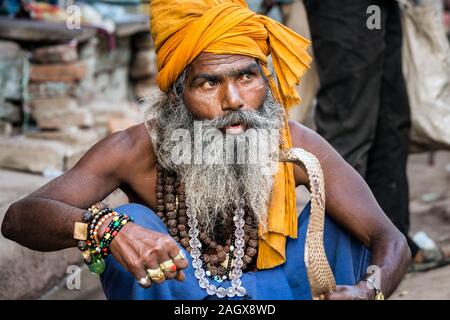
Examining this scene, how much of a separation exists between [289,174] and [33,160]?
2.79m

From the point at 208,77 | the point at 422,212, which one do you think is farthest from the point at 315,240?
the point at 422,212

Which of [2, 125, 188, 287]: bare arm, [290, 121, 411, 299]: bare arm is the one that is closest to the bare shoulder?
[290, 121, 411, 299]: bare arm

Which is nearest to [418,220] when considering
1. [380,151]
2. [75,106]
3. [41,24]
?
[380,151]

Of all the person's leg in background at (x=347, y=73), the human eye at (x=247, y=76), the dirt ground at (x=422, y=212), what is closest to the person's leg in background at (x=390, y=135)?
the person's leg in background at (x=347, y=73)

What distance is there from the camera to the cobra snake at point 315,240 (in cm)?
264

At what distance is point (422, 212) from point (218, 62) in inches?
138

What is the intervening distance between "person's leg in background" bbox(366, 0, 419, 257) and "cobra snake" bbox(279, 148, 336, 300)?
1.96m

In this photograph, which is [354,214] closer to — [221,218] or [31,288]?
[221,218]

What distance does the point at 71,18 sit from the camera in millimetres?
6367

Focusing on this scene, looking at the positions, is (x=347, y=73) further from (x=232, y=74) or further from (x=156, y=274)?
(x=156, y=274)

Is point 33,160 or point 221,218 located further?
point 33,160

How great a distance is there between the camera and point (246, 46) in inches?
132

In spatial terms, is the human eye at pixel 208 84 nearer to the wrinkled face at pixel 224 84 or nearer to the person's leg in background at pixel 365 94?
the wrinkled face at pixel 224 84

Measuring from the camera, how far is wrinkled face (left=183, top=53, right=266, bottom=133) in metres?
3.33
